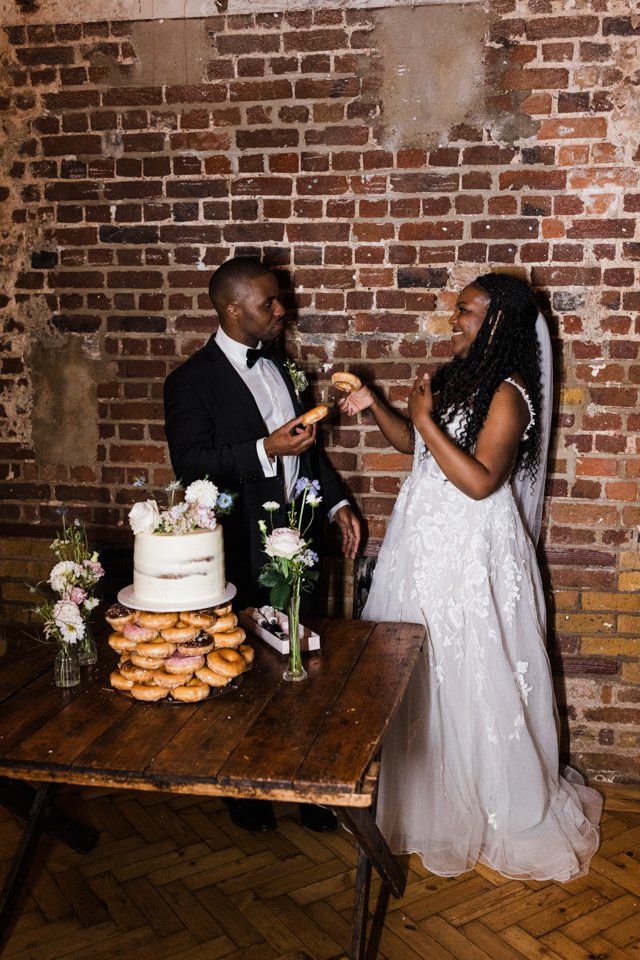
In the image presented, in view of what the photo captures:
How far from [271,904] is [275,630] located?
0.90 meters

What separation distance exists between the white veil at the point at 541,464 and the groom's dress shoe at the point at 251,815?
144cm

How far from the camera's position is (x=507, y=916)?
274 cm

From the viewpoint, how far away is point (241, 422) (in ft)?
10.8

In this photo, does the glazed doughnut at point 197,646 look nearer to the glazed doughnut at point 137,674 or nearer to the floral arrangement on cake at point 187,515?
the glazed doughnut at point 137,674

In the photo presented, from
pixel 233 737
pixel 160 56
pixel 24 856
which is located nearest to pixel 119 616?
pixel 233 737

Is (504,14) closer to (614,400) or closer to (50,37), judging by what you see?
(614,400)

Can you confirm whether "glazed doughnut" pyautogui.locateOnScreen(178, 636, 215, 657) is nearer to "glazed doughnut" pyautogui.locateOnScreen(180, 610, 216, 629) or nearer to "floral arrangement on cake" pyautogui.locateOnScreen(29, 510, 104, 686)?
"glazed doughnut" pyautogui.locateOnScreen(180, 610, 216, 629)

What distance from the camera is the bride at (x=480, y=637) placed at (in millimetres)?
2971

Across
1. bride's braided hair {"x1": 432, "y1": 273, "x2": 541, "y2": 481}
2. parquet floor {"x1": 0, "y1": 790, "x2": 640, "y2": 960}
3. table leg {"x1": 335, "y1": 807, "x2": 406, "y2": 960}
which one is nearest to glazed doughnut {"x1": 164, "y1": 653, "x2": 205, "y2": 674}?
table leg {"x1": 335, "y1": 807, "x2": 406, "y2": 960}

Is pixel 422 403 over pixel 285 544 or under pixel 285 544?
over

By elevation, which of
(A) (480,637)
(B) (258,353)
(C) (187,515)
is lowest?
(A) (480,637)

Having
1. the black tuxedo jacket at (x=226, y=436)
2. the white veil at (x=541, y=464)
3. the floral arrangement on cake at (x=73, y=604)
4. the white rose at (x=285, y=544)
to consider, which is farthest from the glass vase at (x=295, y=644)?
the white veil at (x=541, y=464)

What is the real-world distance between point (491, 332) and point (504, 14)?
1.25 meters

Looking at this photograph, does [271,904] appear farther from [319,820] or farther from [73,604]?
[73,604]
